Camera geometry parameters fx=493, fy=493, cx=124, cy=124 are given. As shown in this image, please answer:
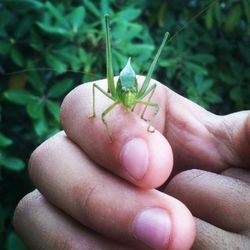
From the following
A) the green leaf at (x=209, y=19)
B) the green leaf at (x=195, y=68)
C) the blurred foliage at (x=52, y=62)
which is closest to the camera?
the blurred foliage at (x=52, y=62)

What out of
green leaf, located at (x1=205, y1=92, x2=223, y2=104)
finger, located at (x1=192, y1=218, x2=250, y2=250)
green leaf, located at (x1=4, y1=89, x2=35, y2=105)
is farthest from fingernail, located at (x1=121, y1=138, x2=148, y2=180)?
green leaf, located at (x1=205, y1=92, x2=223, y2=104)

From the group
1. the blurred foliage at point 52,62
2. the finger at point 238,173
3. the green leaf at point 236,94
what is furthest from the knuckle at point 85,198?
the green leaf at point 236,94

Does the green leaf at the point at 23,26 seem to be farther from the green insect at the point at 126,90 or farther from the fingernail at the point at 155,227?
the fingernail at the point at 155,227

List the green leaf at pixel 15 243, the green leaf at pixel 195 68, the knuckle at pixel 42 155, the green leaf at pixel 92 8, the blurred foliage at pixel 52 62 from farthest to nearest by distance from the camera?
the green leaf at pixel 195 68 < the green leaf at pixel 92 8 < the blurred foliage at pixel 52 62 < the green leaf at pixel 15 243 < the knuckle at pixel 42 155

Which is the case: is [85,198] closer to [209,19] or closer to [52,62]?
[52,62]

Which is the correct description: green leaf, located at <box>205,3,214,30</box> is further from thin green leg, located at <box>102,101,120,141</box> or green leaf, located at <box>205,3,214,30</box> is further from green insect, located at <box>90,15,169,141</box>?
thin green leg, located at <box>102,101,120,141</box>

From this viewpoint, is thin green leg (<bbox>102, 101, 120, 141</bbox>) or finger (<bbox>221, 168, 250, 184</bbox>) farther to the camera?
finger (<bbox>221, 168, 250, 184</bbox>)

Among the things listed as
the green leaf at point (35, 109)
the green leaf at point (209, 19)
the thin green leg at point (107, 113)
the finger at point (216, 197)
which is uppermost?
the green leaf at point (209, 19)

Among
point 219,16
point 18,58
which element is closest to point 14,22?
point 18,58
